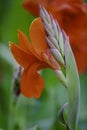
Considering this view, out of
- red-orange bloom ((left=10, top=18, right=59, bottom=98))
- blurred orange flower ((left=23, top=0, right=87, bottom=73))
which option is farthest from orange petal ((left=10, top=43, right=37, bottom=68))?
blurred orange flower ((left=23, top=0, right=87, bottom=73))

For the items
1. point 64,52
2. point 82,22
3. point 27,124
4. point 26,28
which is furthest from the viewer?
point 26,28

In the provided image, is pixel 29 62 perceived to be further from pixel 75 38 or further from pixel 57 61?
pixel 75 38

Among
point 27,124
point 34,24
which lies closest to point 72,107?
point 34,24

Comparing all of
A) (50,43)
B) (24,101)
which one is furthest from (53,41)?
(24,101)

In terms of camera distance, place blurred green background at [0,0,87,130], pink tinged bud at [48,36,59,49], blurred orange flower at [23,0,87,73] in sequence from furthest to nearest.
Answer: blurred green background at [0,0,87,130] → blurred orange flower at [23,0,87,73] → pink tinged bud at [48,36,59,49]

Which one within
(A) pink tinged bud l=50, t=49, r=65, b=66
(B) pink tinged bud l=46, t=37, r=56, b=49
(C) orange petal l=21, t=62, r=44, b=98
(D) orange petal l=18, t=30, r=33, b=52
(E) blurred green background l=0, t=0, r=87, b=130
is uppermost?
(D) orange petal l=18, t=30, r=33, b=52

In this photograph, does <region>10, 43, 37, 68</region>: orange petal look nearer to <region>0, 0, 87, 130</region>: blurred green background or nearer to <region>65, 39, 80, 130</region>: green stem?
<region>65, 39, 80, 130</region>: green stem

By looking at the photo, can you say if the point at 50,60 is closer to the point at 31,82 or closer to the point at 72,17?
the point at 31,82
